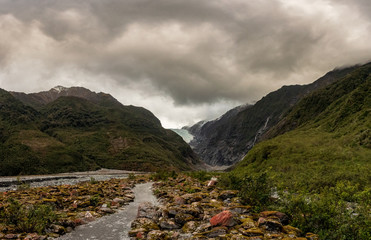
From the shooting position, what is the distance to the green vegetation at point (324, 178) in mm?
12844

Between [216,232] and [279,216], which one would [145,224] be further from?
[279,216]

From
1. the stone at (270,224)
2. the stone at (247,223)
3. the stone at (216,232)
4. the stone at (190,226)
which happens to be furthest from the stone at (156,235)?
the stone at (270,224)

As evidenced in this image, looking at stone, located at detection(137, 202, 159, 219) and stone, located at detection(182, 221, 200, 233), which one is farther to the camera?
stone, located at detection(137, 202, 159, 219)

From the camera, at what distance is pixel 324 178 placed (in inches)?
1205

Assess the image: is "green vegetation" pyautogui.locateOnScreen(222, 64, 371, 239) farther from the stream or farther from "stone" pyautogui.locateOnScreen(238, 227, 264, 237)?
the stream

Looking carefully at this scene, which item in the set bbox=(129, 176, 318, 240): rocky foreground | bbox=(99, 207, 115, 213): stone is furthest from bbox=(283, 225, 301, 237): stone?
bbox=(99, 207, 115, 213): stone

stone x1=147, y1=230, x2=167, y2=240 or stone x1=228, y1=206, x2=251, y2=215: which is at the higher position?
stone x1=228, y1=206, x2=251, y2=215

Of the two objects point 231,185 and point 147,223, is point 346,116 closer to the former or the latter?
point 231,185

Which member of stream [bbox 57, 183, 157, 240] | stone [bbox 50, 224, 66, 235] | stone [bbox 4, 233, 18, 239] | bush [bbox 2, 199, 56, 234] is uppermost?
bush [bbox 2, 199, 56, 234]

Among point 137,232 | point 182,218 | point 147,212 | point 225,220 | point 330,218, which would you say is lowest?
point 137,232

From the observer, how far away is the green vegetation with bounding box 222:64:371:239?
1284 cm

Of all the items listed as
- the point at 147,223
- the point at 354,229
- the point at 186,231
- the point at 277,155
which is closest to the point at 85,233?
the point at 147,223

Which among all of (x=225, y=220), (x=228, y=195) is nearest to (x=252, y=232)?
(x=225, y=220)

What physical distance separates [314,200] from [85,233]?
617 inches
